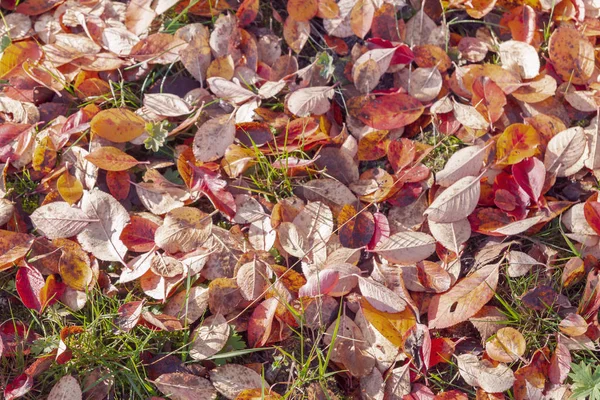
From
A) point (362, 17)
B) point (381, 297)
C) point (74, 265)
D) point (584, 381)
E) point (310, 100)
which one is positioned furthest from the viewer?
point (362, 17)

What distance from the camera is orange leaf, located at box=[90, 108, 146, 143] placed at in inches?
79.0

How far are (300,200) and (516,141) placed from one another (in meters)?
0.73

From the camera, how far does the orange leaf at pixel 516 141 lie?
6.36ft

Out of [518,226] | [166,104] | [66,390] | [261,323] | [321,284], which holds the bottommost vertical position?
[66,390]

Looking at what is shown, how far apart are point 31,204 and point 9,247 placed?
177 millimetres

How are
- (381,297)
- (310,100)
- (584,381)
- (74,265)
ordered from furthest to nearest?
(310,100)
(74,265)
(381,297)
(584,381)

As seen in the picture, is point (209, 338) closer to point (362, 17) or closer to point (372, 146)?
point (372, 146)

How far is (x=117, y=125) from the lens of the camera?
2.02 m

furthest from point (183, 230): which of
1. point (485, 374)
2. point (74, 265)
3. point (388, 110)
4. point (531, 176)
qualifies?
point (531, 176)

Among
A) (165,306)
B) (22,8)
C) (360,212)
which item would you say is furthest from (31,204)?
(360,212)

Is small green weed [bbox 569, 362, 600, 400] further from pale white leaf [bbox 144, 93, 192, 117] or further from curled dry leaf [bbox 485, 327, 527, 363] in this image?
pale white leaf [bbox 144, 93, 192, 117]

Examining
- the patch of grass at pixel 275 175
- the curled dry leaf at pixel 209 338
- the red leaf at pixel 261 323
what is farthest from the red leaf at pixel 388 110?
the curled dry leaf at pixel 209 338

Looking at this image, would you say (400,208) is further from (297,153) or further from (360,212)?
(297,153)

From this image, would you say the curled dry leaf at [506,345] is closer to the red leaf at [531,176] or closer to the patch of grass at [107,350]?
the red leaf at [531,176]
